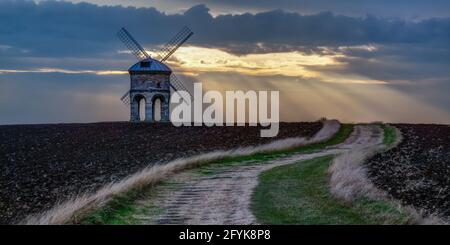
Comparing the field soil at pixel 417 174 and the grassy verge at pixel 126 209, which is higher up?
the field soil at pixel 417 174

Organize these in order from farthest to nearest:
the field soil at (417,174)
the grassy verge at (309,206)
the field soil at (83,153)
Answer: the field soil at (83,153) → the field soil at (417,174) → the grassy verge at (309,206)

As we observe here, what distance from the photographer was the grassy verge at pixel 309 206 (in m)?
17.1

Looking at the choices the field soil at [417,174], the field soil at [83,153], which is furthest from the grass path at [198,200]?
the field soil at [417,174]

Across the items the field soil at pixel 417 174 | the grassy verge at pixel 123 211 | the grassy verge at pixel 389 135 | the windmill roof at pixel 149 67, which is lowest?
the grassy verge at pixel 123 211

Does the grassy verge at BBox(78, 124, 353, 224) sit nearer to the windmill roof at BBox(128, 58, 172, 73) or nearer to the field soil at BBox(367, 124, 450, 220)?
the field soil at BBox(367, 124, 450, 220)

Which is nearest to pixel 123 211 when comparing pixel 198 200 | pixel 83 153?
pixel 198 200

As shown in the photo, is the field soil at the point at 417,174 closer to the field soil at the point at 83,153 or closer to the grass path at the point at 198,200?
the grass path at the point at 198,200

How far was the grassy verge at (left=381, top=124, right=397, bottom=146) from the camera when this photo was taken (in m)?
44.8

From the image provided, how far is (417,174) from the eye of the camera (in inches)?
1016

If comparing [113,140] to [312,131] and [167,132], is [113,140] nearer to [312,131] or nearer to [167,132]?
[167,132]

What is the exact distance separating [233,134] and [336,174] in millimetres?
31946

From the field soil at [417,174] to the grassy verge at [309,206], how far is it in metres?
1.67

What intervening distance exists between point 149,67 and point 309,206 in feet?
190

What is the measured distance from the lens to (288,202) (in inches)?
798
